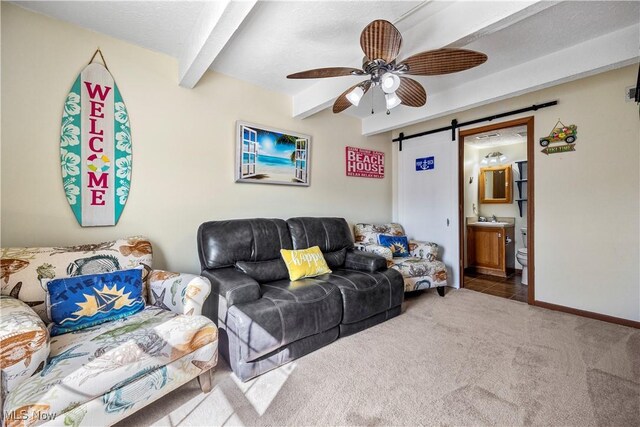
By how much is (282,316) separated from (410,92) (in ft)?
6.21

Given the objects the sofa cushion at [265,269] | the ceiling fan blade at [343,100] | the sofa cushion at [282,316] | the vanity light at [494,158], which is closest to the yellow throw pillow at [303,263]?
the sofa cushion at [265,269]

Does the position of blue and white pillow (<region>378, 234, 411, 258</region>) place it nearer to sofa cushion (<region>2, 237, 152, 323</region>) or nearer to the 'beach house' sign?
the 'beach house' sign

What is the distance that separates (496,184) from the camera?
5.14 m

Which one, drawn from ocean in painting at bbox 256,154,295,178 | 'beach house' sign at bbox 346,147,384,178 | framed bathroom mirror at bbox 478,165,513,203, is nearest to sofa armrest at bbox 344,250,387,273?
ocean in painting at bbox 256,154,295,178

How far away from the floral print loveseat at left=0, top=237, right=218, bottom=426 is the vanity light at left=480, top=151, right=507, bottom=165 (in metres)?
5.37

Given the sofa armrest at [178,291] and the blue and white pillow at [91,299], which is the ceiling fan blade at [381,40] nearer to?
the sofa armrest at [178,291]

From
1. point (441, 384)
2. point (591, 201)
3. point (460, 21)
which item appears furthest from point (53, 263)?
point (591, 201)

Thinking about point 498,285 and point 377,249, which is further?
point 498,285

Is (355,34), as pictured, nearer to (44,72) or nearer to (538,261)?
(44,72)

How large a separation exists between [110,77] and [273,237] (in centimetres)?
185

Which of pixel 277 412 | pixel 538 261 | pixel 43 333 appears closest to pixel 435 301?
pixel 538 261

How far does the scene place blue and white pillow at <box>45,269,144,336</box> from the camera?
1.53 m

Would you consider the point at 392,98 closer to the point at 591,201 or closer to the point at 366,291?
the point at 366,291

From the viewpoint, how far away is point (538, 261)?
3.07 metres
